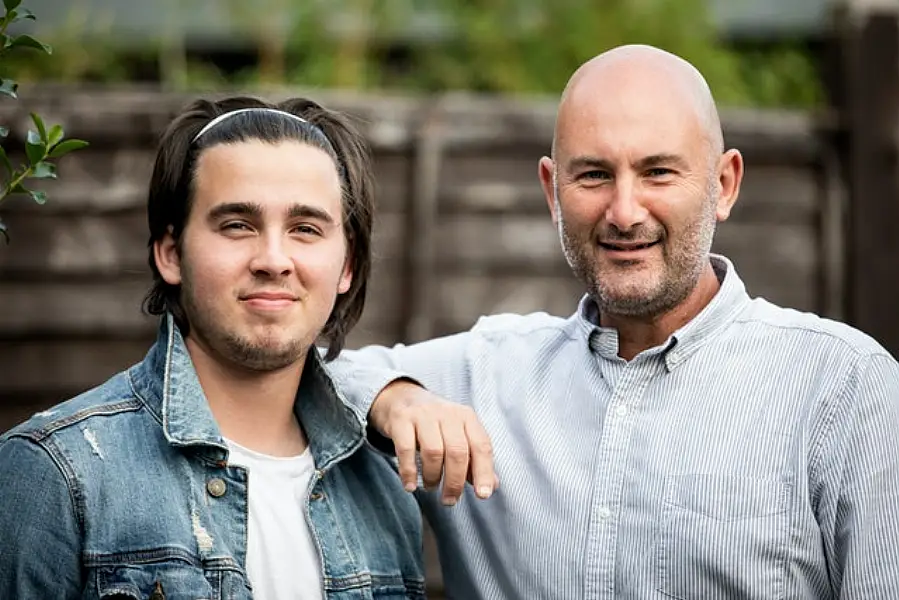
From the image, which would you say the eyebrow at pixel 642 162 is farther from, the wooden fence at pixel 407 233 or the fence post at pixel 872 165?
the fence post at pixel 872 165

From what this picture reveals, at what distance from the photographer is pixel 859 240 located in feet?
15.5

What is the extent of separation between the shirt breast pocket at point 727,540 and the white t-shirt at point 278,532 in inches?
24.8

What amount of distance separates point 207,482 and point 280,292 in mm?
351

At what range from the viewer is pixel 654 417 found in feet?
8.66

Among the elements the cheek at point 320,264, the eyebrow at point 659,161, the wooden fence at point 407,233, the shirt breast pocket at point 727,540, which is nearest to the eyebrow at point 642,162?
the eyebrow at point 659,161

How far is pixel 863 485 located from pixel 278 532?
40.0 inches

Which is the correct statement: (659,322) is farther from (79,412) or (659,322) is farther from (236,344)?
(79,412)

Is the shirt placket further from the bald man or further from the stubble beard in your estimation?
the stubble beard

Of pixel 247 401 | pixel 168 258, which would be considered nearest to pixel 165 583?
pixel 247 401

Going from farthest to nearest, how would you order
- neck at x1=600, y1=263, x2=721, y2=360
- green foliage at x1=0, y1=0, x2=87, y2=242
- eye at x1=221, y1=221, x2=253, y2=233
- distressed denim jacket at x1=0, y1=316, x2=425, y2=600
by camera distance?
neck at x1=600, y1=263, x2=721, y2=360 < eye at x1=221, y1=221, x2=253, y2=233 < distressed denim jacket at x1=0, y1=316, x2=425, y2=600 < green foliage at x1=0, y1=0, x2=87, y2=242

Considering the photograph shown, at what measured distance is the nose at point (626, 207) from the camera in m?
2.63

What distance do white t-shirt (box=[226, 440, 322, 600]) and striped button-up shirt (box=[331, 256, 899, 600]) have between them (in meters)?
0.24

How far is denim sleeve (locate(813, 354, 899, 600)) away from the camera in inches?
94.7

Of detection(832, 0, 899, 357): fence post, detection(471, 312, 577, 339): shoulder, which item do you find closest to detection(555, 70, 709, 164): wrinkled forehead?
detection(471, 312, 577, 339): shoulder
